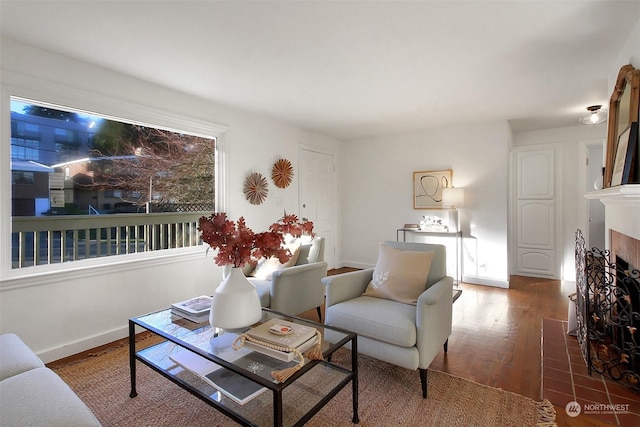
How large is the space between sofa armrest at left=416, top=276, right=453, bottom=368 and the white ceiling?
5.45 feet

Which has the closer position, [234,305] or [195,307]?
[234,305]

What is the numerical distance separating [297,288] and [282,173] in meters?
1.94

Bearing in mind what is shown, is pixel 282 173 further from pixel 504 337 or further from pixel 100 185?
pixel 504 337

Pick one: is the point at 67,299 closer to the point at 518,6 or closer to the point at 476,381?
the point at 476,381

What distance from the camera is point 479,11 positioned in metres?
1.83

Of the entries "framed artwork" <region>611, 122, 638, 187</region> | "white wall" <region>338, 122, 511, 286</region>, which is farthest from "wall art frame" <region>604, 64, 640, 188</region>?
"white wall" <region>338, 122, 511, 286</region>

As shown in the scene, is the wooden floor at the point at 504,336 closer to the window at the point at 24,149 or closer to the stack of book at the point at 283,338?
the stack of book at the point at 283,338

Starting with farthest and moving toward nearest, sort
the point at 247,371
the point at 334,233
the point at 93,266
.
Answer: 1. the point at 334,233
2. the point at 93,266
3. the point at 247,371

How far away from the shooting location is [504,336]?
271 centimetres

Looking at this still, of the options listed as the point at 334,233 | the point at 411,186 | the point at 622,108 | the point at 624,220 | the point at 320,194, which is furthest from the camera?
the point at 334,233

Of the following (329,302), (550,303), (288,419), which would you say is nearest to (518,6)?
(329,302)

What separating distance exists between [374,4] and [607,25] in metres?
1.53

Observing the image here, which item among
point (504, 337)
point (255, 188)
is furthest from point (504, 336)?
point (255, 188)

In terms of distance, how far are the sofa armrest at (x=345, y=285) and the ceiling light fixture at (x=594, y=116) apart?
10.3 ft
